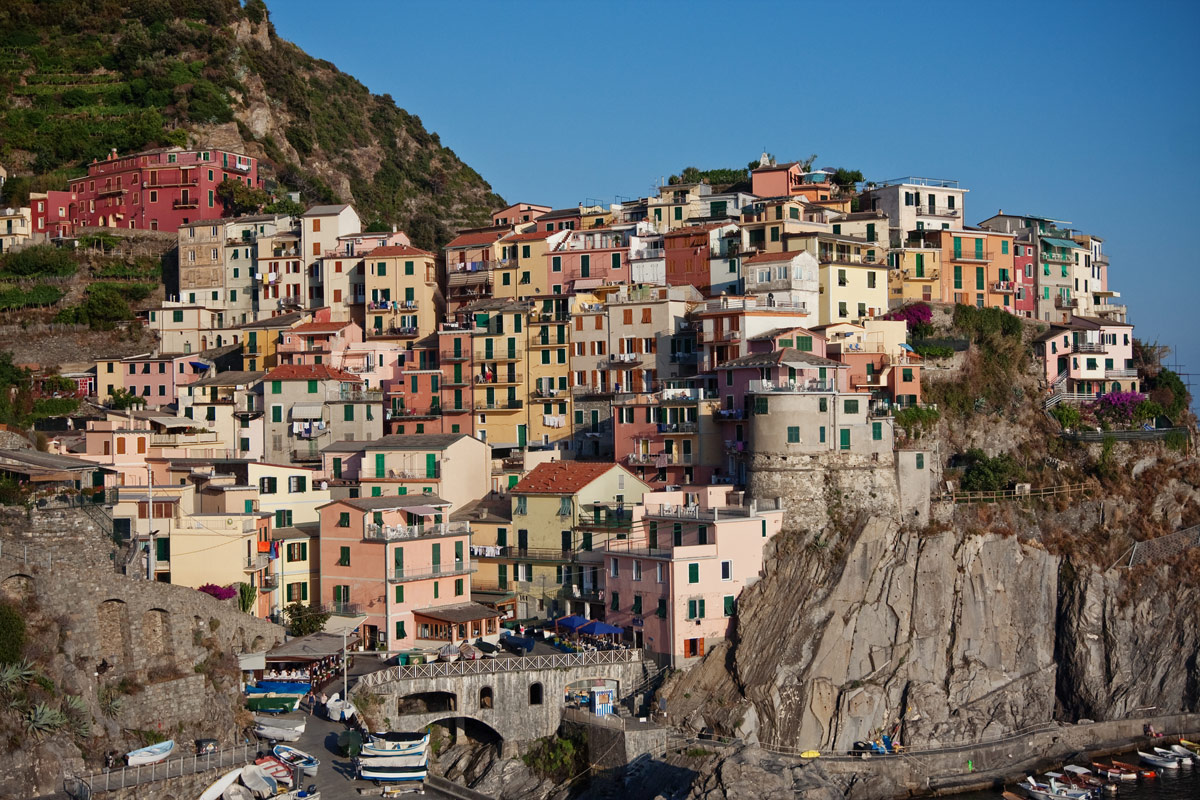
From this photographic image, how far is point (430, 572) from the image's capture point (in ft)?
197

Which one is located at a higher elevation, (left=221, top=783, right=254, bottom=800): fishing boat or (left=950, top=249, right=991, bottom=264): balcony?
(left=950, top=249, right=991, bottom=264): balcony

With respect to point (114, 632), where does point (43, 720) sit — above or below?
below

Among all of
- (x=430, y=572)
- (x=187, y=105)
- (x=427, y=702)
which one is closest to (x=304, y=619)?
(x=430, y=572)

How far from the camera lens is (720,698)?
56.0 metres

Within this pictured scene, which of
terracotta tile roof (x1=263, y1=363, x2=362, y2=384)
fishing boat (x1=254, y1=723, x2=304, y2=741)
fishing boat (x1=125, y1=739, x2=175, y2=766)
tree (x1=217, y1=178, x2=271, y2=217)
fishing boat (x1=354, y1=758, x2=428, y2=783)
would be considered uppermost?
tree (x1=217, y1=178, x2=271, y2=217)

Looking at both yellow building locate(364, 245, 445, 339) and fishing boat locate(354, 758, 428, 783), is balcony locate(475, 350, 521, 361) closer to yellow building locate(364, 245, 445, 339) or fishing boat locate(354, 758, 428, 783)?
yellow building locate(364, 245, 445, 339)

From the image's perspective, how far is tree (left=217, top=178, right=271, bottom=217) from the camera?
97.0 m

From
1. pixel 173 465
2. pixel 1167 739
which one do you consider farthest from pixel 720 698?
pixel 173 465

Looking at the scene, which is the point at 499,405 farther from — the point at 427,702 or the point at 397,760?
the point at 397,760

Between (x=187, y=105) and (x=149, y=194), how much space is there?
609 inches

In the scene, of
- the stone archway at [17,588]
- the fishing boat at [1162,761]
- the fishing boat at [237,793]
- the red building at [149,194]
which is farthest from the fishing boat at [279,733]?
the red building at [149,194]

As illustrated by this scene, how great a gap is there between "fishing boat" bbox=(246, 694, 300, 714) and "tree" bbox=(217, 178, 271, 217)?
53606 millimetres

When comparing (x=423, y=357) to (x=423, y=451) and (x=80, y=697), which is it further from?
(x=80, y=697)

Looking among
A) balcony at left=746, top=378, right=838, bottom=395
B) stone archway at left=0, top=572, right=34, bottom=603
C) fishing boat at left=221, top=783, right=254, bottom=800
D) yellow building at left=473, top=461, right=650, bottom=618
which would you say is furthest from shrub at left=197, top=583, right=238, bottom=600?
balcony at left=746, top=378, right=838, bottom=395
